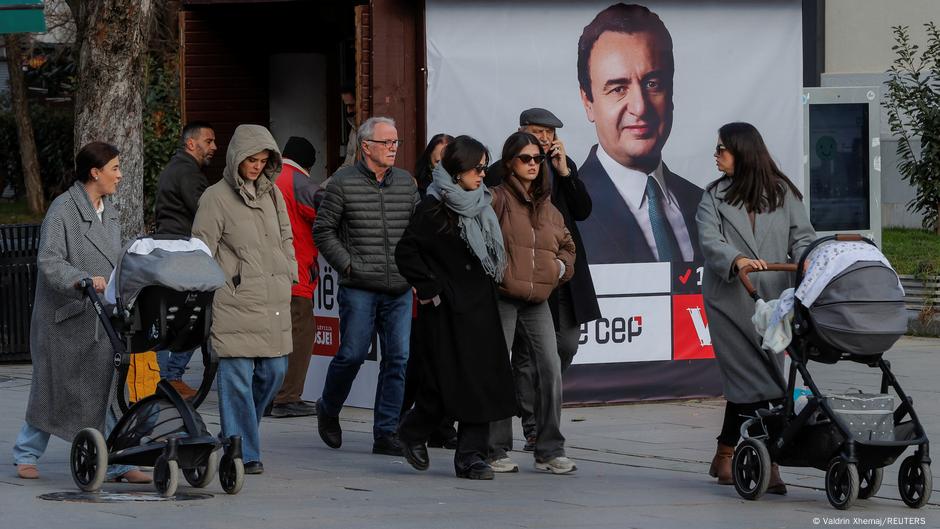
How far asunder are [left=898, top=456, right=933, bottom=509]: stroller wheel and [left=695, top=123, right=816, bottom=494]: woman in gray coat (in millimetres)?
637

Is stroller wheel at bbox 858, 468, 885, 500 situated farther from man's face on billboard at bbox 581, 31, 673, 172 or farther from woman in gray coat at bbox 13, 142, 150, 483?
man's face on billboard at bbox 581, 31, 673, 172

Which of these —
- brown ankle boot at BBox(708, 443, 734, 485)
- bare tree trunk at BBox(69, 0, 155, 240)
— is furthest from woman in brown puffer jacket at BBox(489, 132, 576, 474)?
bare tree trunk at BBox(69, 0, 155, 240)

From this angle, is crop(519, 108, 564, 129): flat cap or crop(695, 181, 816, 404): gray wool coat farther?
crop(519, 108, 564, 129): flat cap

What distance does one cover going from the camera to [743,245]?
8.02 m

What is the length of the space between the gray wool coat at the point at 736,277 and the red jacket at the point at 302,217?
10.8 ft

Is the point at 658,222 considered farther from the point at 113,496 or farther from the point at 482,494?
the point at 113,496

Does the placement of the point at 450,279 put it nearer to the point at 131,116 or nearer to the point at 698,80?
the point at 698,80

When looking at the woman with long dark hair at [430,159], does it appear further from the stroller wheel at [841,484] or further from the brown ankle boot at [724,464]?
the stroller wheel at [841,484]

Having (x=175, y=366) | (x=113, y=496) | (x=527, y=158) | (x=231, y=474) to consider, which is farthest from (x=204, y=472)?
(x=175, y=366)

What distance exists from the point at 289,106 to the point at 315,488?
6.14m

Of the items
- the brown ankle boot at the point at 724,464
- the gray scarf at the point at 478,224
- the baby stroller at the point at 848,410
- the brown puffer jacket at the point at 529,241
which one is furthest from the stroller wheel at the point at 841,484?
the gray scarf at the point at 478,224

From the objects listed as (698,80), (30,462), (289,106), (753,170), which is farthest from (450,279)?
(289,106)

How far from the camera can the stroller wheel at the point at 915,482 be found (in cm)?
736

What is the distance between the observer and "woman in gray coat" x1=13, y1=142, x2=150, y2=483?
7879 millimetres
